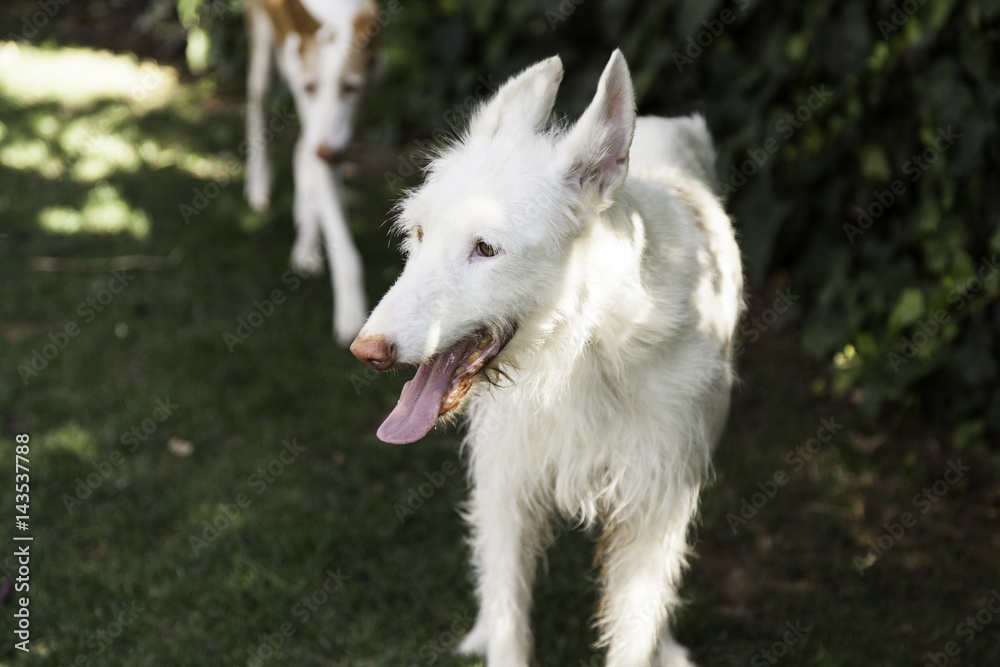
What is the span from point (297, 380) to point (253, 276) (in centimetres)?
107

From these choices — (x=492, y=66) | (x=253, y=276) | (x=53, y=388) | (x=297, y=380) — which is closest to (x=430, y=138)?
(x=492, y=66)

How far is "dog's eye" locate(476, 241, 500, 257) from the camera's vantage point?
2.00m

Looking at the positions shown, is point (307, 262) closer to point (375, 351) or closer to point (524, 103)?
point (524, 103)

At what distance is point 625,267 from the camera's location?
6.98ft

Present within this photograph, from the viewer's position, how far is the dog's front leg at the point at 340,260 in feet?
15.3

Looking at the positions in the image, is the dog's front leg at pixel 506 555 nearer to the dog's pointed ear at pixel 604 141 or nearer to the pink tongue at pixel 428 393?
the pink tongue at pixel 428 393

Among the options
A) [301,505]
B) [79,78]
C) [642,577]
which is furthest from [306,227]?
[79,78]

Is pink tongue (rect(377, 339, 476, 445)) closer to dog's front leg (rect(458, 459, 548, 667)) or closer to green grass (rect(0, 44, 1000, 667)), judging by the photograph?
dog's front leg (rect(458, 459, 548, 667))

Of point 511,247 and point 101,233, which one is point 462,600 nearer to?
point 511,247

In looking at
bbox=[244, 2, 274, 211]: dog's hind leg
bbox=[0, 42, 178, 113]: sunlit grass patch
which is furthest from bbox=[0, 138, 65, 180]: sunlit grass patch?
bbox=[244, 2, 274, 211]: dog's hind leg

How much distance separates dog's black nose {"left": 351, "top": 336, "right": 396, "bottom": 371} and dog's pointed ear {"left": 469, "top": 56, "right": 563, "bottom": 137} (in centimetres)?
60

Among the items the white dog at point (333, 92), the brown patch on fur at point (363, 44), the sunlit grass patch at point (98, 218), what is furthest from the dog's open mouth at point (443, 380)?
the sunlit grass patch at point (98, 218)

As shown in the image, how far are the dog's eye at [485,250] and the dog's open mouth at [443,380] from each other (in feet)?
0.59

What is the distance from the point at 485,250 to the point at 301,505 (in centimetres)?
197
